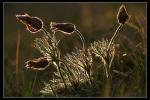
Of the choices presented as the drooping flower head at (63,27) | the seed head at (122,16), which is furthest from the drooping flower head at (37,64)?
the seed head at (122,16)

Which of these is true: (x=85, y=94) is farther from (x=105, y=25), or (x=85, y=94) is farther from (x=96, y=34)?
(x=105, y=25)

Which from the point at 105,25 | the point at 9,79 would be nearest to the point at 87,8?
the point at 105,25

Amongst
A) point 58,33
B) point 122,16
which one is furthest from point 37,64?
point 58,33

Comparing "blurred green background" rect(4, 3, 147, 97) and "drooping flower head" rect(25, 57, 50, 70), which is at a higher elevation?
"blurred green background" rect(4, 3, 147, 97)

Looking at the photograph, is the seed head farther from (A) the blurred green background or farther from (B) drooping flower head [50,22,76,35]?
(A) the blurred green background

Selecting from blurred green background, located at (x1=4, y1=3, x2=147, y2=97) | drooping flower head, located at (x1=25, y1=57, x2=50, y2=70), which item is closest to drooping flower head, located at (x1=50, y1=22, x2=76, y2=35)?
drooping flower head, located at (x1=25, y1=57, x2=50, y2=70)

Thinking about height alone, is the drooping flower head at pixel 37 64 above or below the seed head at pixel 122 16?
below

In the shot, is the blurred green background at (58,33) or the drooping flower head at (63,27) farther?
the blurred green background at (58,33)

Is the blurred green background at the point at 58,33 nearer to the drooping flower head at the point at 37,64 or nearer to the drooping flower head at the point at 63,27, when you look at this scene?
the drooping flower head at the point at 37,64

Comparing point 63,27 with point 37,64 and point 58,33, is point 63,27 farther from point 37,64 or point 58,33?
point 58,33
